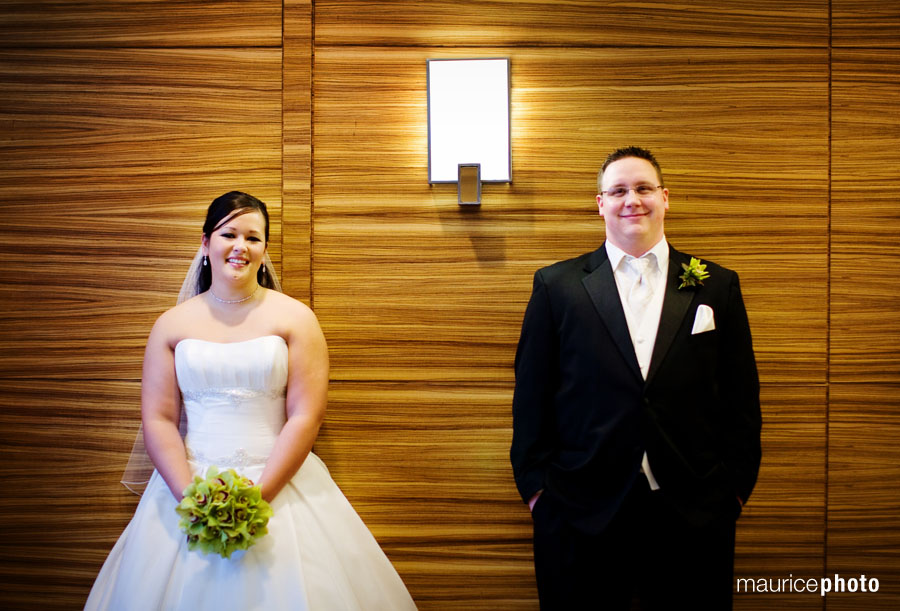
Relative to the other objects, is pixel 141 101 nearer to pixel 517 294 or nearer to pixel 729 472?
pixel 517 294

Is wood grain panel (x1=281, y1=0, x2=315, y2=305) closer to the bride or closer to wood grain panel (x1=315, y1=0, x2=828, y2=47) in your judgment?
the bride

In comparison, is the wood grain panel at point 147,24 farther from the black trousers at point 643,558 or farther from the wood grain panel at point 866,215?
the wood grain panel at point 866,215

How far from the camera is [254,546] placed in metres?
2.04

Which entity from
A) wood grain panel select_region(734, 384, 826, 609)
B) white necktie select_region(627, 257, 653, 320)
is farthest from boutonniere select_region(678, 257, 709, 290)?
wood grain panel select_region(734, 384, 826, 609)

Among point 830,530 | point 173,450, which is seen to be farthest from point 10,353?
point 830,530

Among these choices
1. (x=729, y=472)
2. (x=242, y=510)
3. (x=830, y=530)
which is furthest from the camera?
(x=830, y=530)

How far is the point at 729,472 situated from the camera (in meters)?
2.11

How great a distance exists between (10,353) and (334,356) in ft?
4.77

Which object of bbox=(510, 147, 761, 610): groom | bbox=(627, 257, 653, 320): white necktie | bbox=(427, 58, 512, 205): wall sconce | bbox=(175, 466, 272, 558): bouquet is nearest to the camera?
bbox=(175, 466, 272, 558): bouquet

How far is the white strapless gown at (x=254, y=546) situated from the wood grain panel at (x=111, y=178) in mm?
673

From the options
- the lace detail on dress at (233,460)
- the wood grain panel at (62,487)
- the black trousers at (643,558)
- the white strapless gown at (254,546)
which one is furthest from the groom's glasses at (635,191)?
the wood grain panel at (62,487)

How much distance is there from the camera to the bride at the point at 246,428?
6.80ft

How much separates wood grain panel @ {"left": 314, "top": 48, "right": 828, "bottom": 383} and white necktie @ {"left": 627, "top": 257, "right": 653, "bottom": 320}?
18.3 inches

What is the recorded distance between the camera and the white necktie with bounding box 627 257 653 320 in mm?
2139
